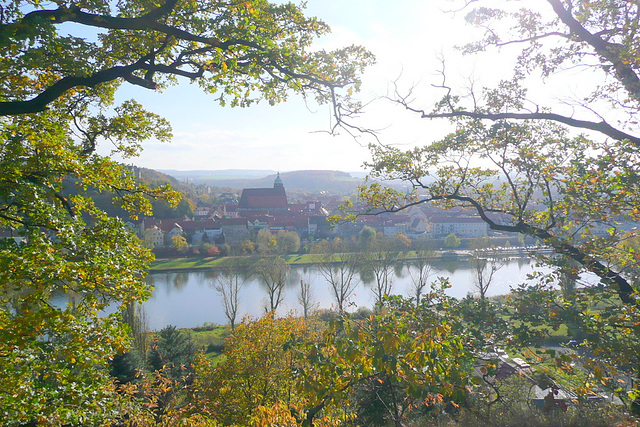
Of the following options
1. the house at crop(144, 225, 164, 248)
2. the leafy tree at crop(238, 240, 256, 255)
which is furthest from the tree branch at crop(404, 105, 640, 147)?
the house at crop(144, 225, 164, 248)

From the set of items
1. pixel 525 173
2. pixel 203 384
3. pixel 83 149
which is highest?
pixel 83 149

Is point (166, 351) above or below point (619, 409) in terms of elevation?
below

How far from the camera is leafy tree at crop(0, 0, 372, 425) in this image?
2.30 m

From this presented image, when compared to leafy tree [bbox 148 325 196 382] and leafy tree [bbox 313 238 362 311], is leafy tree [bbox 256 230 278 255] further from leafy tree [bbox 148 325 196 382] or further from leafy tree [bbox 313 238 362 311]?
leafy tree [bbox 148 325 196 382]

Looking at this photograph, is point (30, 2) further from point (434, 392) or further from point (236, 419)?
point (236, 419)

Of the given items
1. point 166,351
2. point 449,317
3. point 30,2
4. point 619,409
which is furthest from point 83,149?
point 166,351

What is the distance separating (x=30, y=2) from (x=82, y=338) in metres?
1.94

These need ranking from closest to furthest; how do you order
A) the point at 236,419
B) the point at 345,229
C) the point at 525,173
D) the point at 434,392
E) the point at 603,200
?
1. the point at 434,392
2. the point at 603,200
3. the point at 525,173
4. the point at 236,419
5. the point at 345,229

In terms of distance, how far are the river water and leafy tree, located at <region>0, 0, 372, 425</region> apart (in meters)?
11.8

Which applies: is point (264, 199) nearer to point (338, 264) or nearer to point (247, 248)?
point (247, 248)

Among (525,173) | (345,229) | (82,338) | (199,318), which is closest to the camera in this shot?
(82,338)

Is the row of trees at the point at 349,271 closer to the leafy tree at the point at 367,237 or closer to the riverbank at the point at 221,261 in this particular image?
the leafy tree at the point at 367,237

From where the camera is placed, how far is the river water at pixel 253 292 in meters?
16.7

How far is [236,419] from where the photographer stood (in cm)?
518
